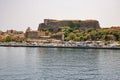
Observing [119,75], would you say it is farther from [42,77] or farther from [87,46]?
[87,46]

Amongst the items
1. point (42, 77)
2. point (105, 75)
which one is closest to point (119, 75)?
point (105, 75)

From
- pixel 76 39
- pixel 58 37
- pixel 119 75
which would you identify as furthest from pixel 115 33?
pixel 119 75

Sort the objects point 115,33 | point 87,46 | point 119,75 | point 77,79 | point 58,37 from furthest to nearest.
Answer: point 58,37
point 115,33
point 87,46
point 119,75
point 77,79

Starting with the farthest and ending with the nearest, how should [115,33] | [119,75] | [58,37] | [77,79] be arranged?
1. [58,37]
2. [115,33]
3. [119,75]
4. [77,79]

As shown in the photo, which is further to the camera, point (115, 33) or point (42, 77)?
point (115, 33)

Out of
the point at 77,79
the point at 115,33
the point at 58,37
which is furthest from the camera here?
the point at 58,37

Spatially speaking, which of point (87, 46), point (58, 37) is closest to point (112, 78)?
point (87, 46)

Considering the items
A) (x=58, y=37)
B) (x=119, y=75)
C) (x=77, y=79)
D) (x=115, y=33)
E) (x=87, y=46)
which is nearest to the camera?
(x=77, y=79)

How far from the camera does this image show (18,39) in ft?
638

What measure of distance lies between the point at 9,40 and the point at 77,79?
521 ft

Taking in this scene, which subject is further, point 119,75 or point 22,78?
point 119,75

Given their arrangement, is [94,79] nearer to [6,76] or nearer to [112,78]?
[112,78]

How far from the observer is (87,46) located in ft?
443

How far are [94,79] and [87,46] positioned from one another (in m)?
98.8
